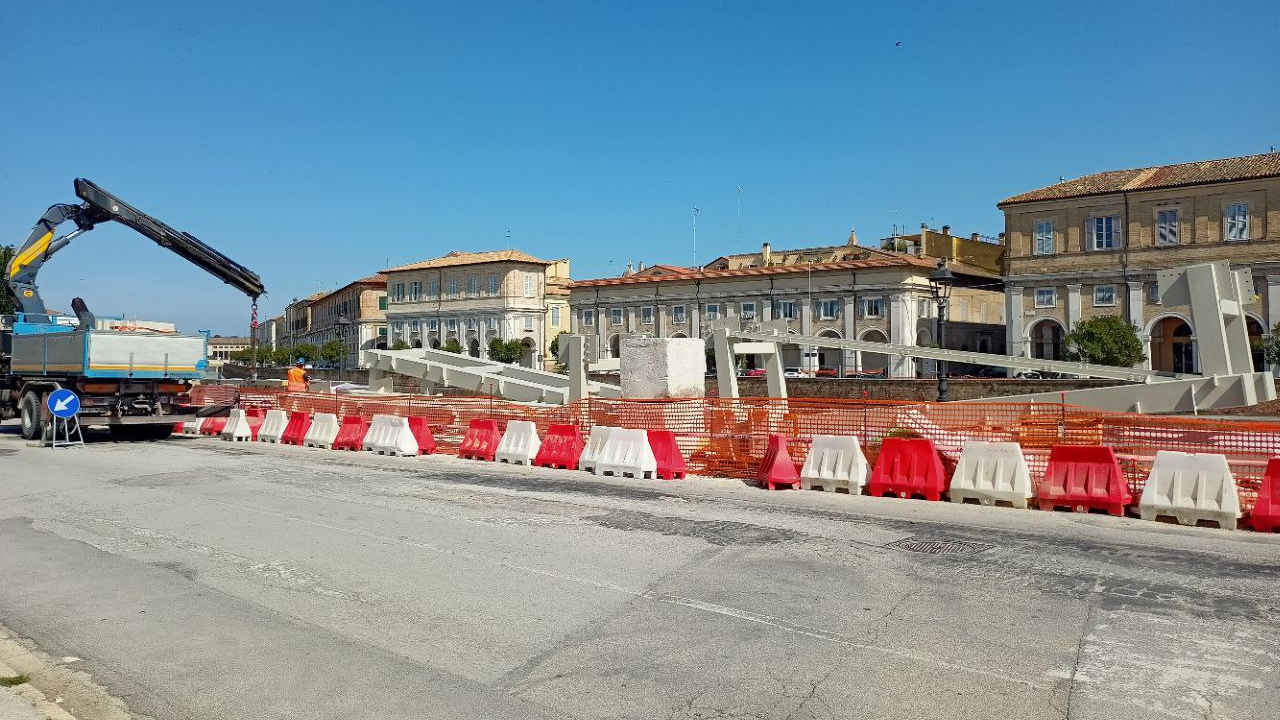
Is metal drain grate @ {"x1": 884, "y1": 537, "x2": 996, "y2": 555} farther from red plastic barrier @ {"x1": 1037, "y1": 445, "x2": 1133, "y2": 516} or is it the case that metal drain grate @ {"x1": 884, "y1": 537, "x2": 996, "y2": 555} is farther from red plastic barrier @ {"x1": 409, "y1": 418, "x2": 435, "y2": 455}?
red plastic barrier @ {"x1": 409, "y1": 418, "x2": 435, "y2": 455}

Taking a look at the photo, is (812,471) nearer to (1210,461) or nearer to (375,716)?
(1210,461)

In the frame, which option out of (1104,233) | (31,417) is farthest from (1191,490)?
(1104,233)

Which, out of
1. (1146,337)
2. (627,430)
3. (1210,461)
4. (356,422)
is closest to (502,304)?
(1146,337)

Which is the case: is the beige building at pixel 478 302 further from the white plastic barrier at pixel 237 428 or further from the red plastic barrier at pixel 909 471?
the red plastic barrier at pixel 909 471

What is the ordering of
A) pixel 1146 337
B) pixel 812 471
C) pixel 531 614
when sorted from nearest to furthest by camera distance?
pixel 531 614
pixel 812 471
pixel 1146 337

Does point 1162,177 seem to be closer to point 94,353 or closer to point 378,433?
point 378,433

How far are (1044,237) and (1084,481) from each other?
50.1 meters

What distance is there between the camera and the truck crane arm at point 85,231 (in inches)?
876

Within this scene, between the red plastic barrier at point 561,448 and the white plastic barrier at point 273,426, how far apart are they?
829 cm

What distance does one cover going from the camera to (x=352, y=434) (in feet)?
62.2

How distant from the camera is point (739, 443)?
14312 millimetres

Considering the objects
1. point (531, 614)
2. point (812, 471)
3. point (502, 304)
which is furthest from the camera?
point (502, 304)

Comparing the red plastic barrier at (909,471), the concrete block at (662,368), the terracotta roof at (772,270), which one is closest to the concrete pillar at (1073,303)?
the terracotta roof at (772,270)

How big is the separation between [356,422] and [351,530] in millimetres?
10071
